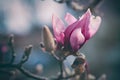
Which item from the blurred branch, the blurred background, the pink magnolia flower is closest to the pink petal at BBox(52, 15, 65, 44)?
the pink magnolia flower

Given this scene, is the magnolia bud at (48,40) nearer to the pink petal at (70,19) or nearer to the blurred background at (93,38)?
the pink petal at (70,19)

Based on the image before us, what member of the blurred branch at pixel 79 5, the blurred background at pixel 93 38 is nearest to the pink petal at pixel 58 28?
the blurred branch at pixel 79 5

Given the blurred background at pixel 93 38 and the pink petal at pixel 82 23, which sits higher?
the pink petal at pixel 82 23

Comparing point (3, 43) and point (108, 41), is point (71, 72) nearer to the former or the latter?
point (3, 43)

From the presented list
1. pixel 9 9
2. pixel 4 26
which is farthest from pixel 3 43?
pixel 9 9

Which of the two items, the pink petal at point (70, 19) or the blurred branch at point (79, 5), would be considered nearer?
the pink petal at point (70, 19)

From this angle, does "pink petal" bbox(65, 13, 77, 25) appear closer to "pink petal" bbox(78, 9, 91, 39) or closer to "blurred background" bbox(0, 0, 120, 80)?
"pink petal" bbox(78, 9, 91, 39)
